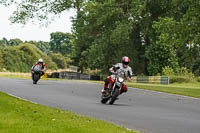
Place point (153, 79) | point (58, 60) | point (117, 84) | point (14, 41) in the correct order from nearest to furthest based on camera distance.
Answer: point (117, 84), point (153, 79), point (58, 60), point (14, 41)

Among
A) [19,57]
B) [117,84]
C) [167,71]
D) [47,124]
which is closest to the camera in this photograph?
[47,124]

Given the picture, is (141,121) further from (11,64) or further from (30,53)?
(30,53)

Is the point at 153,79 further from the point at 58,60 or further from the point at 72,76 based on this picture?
the point at 58,60

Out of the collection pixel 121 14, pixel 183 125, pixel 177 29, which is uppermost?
pixel 121 14

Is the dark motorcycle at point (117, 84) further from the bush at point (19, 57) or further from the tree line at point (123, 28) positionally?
the bush at point (19, 57)

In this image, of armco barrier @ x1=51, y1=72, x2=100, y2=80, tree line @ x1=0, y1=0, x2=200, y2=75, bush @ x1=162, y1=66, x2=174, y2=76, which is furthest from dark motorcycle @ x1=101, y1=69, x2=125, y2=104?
armco barrier @ x1=51, y1=72, x2=100, y2=80

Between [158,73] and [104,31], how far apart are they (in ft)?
26.8

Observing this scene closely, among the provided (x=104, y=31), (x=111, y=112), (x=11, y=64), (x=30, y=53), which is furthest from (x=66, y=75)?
(x=111, y=112)

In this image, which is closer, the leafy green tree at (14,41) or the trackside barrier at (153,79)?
the trackside barrier at (153,79)

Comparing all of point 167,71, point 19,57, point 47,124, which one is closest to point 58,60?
point 19,57

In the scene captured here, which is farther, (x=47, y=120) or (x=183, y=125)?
(x=183, y=125)

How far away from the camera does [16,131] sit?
8836 millimetres

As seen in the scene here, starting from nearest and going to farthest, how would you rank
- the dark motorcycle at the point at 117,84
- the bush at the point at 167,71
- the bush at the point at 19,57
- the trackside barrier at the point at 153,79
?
the dark motorcycle at the point at 117,84 < the trackside barrier at the point at 153,79 < the bush at the point at 167,71 < the bush at the point at 19,57

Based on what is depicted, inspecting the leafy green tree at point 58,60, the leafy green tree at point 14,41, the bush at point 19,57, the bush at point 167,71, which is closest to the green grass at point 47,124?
the bush at point 167,71
